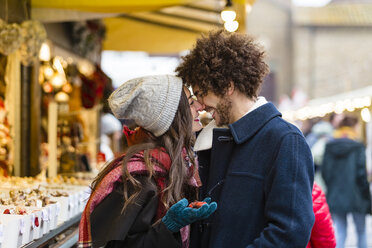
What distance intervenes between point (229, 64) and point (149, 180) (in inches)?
25.7

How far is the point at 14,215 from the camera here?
3234mm

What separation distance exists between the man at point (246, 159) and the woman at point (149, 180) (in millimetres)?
123

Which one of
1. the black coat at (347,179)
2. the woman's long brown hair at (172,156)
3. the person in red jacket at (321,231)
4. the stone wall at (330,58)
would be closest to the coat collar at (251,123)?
the woman's long brown hair at (172,156)

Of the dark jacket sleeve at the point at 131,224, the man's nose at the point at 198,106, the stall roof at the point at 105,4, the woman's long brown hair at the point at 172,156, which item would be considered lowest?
the dark jacket sleeve at the point at 131,224

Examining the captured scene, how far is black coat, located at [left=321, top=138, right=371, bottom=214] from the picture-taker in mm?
7016

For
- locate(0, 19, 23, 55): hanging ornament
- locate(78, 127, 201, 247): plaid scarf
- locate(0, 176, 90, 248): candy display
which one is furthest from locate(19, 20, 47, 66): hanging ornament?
locate(78, 127, 201, 247): plaid scarf

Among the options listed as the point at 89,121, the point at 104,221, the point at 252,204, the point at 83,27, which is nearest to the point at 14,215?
the point at 104,221

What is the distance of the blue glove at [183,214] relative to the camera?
2.33 metres

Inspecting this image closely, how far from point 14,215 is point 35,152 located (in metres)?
3.36

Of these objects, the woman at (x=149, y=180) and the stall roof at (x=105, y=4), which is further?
the stall roof at (x=105, y=4)

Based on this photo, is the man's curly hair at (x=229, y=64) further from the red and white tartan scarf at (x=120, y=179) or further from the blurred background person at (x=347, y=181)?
the blurred background person at (x=347, y=181)

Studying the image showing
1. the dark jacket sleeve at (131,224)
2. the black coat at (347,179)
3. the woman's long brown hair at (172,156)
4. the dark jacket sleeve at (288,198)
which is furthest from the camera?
the black coat at (347,179)

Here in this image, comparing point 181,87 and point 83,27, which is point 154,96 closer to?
point 181,87

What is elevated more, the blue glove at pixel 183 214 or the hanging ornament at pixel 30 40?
the hanging ornament at pixel 30 40
